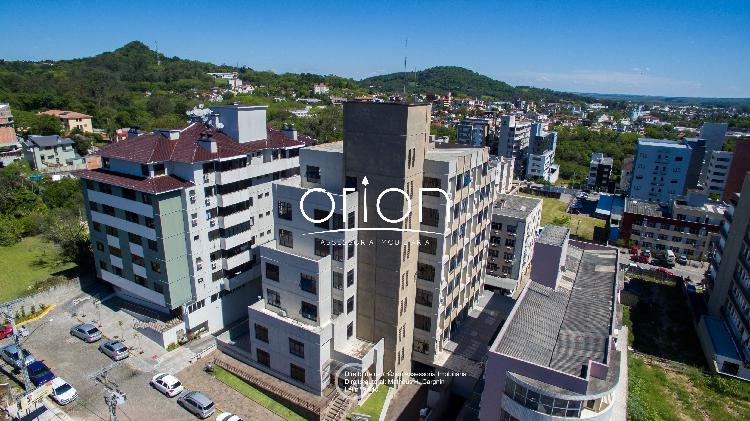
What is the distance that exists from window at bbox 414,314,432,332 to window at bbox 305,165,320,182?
14.8m

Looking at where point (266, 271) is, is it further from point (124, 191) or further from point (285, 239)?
point (124, 191)

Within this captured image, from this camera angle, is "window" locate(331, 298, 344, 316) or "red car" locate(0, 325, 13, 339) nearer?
"window" locate(331, 298, 344, 316)

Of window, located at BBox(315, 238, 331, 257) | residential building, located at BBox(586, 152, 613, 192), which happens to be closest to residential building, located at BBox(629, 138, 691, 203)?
residential building, located at BBox(586, 152, 613, 192)

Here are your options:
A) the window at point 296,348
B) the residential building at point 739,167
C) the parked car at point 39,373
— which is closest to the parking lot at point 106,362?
the parked car at point 39,373

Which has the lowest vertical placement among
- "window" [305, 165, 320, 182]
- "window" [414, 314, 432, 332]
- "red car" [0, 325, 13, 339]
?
"red car" [0, 325, 13, 339]

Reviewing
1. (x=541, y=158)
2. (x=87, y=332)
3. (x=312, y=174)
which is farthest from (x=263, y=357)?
(x=541, y=158)

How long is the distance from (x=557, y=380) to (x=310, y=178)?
23.6 metres

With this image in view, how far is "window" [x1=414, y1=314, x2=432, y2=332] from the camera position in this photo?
120 ft

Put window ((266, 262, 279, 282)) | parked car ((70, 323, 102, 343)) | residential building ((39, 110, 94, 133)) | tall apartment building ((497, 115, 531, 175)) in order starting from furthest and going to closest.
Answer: tall apartment building ((497, 115, 531, 175)) < residential building ((39, 110, 94, 133)) < parked car ((70, 323, 102, 343)) < window ((266, 262, 279, 282))

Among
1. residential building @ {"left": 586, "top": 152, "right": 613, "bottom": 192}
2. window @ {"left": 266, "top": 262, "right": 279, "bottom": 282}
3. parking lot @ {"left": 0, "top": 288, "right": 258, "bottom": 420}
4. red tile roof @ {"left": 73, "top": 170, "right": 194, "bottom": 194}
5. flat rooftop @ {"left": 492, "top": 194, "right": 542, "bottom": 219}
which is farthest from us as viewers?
residential building @ {"left": 586, "top": 152, "right": 613, "bottom": 192}

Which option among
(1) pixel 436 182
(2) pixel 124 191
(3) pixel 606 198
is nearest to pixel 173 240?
(2) pixel 124 191

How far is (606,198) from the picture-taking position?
109 metres
